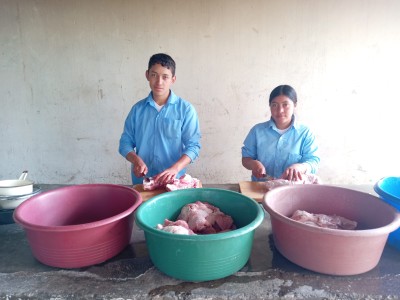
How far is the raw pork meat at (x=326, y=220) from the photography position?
4.57ft

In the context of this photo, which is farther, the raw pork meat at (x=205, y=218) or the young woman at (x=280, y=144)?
the young woman at (x=280, y=144)

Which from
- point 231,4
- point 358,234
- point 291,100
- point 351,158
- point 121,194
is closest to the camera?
point 358,234

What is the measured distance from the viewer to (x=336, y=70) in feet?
11.4

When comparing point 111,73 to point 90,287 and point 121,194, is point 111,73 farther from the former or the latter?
point 90,287

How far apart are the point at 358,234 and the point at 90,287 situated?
41.4 inches

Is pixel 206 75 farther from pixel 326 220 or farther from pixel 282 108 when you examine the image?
pixel 326 220

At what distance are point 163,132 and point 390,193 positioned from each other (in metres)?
1.59

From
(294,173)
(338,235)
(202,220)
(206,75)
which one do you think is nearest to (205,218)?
(202,220)

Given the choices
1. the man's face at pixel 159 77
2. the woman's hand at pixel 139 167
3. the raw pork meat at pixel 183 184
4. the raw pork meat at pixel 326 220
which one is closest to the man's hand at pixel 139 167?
the woman's hand at pixel 139 167

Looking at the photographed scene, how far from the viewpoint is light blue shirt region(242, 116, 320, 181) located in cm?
237

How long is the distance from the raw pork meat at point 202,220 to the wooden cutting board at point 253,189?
58 cm

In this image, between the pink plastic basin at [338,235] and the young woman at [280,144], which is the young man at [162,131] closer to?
the young woman at [280,144]

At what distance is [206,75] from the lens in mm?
3510

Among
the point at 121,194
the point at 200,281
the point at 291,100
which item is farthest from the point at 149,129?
the point at 200,281
